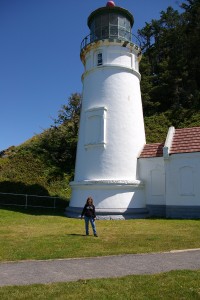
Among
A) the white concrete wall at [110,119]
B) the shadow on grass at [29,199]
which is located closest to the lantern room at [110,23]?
the white concrete wall at [110,119]

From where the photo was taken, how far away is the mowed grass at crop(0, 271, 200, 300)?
211 inches

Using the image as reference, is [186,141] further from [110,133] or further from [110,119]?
[110,119]

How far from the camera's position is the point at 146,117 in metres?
38.1

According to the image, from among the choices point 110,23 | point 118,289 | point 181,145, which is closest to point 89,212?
point 118,289

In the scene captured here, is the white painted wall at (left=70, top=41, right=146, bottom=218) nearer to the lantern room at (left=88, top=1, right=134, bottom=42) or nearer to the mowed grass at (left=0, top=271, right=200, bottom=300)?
the lantern room at (left=88, top=1, right=134, bottom=42)

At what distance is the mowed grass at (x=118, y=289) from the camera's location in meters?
5.36

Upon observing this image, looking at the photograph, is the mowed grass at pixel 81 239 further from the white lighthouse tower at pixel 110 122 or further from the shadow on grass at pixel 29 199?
the shadow on grass at pixel 29 199

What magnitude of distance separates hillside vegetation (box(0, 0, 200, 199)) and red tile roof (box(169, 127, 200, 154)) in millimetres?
10702

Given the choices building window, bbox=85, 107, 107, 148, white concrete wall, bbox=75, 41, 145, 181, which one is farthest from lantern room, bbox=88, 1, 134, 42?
building window, bbox=85, 107, 107, 148

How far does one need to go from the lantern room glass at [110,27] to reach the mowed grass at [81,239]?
488 inches

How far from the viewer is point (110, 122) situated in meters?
19.2

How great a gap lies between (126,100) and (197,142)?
5.23m

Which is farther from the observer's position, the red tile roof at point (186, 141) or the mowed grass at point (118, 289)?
the red tile roof at point (186, 141)

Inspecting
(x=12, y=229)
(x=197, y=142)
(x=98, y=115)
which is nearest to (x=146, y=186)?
(x=197, y=142)
